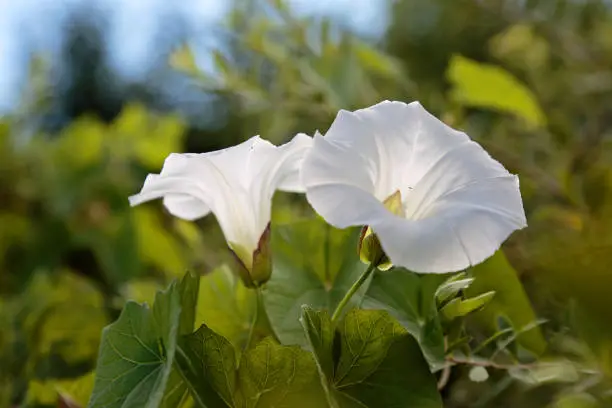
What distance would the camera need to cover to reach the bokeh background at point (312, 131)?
43 centimetres

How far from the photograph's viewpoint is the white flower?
277 mm

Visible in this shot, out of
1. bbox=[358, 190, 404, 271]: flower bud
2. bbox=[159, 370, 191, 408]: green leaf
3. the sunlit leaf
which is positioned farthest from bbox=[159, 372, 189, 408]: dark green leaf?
the sunlit leaf

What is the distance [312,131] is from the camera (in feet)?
2.52

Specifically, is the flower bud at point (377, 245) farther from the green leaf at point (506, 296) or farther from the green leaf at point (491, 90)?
the green leaf at point (491, 90)

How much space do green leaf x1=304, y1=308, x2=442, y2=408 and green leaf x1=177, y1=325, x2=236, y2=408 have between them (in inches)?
1.7

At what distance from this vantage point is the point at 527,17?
82cm

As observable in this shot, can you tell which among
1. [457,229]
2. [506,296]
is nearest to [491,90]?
[506,296]

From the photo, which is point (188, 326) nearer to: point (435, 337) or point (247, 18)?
point (435, 337)

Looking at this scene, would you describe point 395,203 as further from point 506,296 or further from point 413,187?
point 506,296

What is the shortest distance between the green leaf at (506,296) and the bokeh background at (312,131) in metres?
0.01

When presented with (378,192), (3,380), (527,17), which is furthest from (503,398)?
(527,17)

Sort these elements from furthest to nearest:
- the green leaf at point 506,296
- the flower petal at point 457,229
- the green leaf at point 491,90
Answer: the green leaf at point 491,90
the green leaf at point 506,296
the flower petal at point 457,229

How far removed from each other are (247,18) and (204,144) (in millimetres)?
839

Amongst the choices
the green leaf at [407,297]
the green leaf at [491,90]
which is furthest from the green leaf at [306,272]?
the green leaf at [491,90]
